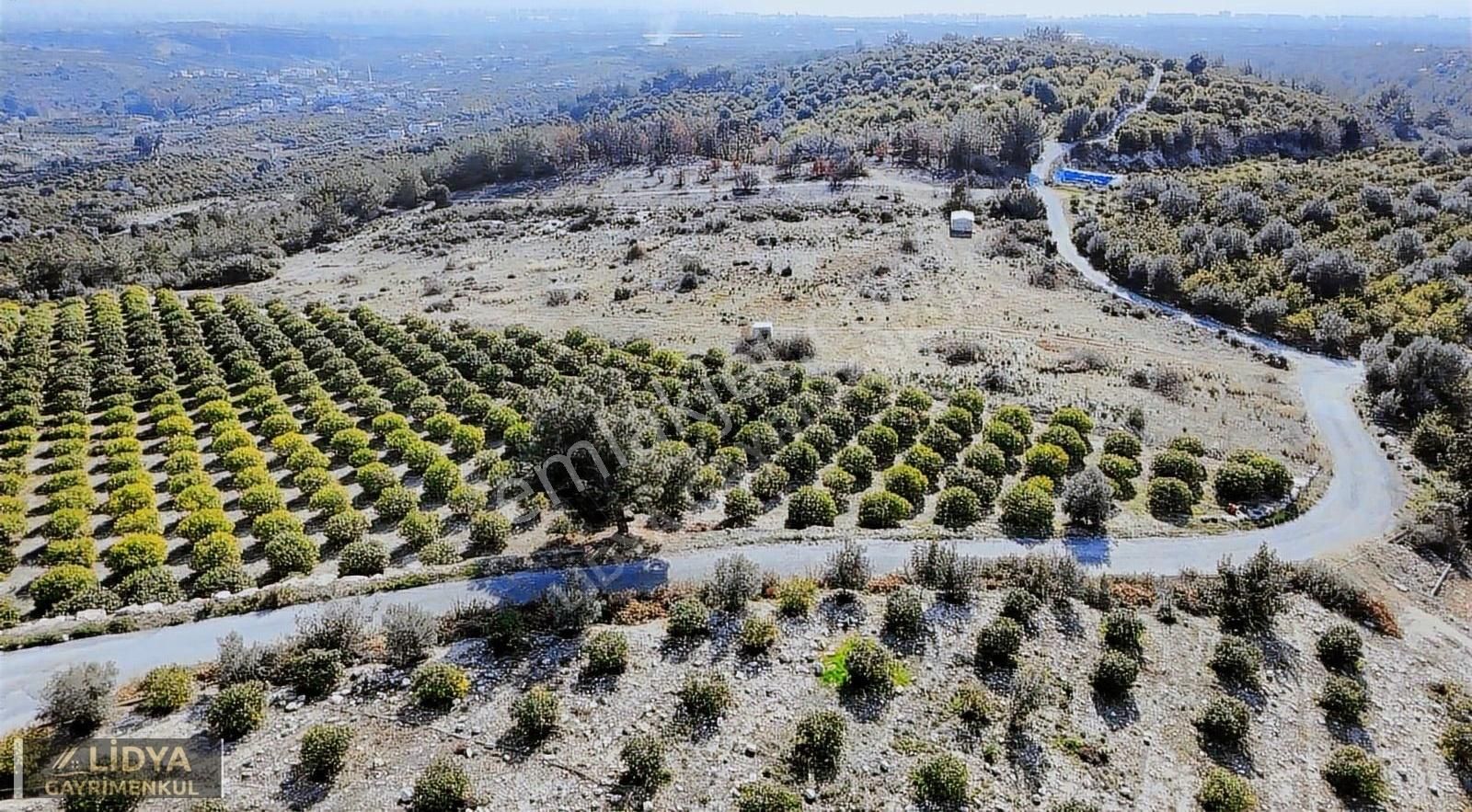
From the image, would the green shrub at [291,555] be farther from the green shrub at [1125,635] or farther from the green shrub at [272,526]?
the green shrub at [1125,635]

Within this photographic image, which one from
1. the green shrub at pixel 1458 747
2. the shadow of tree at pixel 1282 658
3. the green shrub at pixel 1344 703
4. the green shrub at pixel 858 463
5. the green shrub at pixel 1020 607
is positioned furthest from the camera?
the green shrub at pixel 858 463

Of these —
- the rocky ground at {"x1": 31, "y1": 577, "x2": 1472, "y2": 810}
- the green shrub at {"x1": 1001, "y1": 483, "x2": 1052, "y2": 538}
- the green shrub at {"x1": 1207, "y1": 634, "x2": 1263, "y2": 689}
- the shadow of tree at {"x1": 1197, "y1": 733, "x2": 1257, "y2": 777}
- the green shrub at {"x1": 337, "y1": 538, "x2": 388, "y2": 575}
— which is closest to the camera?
the rocky ground at {"x1": 31, "y1": 577, "x2": 1472, "y2": 810}

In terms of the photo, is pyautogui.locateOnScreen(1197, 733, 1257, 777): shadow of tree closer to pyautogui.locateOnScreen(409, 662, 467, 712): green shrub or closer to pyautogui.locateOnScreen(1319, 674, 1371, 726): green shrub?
pyautogui.locateOnScreen(1319, 674, 1371, 726): green shrub

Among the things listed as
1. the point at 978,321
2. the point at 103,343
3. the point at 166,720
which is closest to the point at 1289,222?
the point at 978,321

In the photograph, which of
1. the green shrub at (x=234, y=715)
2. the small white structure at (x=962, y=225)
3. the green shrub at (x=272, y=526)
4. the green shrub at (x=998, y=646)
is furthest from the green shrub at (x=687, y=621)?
the small white structure at (x=962, y=225)

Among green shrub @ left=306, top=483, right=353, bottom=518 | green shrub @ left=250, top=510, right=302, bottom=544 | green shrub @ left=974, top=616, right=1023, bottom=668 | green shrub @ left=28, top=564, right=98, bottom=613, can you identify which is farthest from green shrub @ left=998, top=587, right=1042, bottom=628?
green shrub @ left=28, top=564, right=98, bottom=613

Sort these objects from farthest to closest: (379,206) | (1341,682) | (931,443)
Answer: (379,206) → (931,443) → (1341,682)

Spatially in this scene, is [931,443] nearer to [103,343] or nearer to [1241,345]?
[1241,345]
